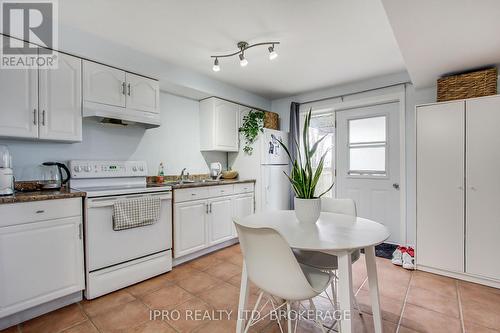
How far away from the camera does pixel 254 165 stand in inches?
146

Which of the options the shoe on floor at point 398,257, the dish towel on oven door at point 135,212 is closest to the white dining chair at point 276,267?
the dish towel on oven door at point 135,212

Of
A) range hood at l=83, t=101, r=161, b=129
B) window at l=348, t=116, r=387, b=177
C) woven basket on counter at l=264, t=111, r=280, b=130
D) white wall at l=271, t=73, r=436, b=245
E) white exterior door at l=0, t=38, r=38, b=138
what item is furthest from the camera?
woven basket on counter at l=264, t=111, r=280, b=130

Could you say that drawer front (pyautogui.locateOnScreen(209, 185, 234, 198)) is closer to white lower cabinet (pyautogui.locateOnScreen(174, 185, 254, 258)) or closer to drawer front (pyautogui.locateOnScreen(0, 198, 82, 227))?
white lower cabinet (pyautogui.locateOnScreen(174, 185, 254, 258))

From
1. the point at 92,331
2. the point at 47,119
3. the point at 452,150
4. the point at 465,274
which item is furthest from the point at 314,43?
the point at 92,331

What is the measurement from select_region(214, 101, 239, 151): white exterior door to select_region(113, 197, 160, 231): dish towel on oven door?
4.65 feet

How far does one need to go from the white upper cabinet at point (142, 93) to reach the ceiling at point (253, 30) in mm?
312

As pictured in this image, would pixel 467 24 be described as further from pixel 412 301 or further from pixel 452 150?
pixel 412 301

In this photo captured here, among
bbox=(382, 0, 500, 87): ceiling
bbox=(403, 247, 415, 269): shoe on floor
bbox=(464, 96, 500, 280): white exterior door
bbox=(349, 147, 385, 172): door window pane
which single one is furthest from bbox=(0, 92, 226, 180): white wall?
bbox=(464, 96, 500, 280): white exterior door

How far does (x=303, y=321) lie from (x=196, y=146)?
8.80 feet

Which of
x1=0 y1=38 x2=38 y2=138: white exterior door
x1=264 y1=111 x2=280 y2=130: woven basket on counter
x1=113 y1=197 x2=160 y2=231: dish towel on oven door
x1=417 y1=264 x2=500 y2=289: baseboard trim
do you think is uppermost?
x1=264 y1=111 x2=280 y2=130: woven basket on counter

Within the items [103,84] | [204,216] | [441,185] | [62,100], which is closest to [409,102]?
[441,185]

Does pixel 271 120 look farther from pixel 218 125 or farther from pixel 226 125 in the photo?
pixel 218 125

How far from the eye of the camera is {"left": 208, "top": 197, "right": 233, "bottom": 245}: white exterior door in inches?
122

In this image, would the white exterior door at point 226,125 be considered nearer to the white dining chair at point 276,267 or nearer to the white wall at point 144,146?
the white wall at point 144,146
